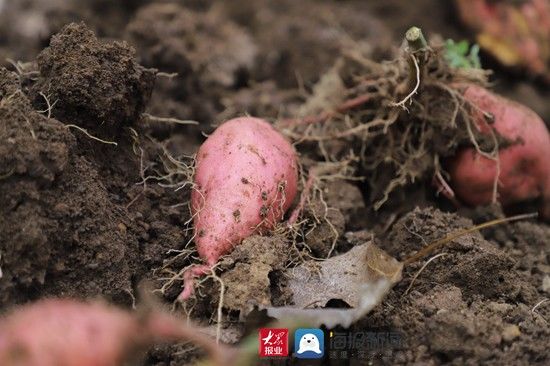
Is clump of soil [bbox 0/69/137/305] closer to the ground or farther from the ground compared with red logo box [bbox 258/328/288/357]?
farther from the ground

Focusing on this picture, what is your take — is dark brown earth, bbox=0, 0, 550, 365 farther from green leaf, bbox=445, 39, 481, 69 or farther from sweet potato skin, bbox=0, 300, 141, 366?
green leaf, bbox=445, 39, 481, 69

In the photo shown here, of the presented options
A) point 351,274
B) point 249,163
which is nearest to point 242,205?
point 249,163

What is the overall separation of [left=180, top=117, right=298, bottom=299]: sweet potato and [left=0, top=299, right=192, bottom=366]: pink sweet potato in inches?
12.7

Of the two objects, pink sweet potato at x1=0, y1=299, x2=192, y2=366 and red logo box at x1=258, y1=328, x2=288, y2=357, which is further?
red logo box at x1=258, y1=328, x2=288, y2=357

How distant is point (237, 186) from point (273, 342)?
16.6 inches

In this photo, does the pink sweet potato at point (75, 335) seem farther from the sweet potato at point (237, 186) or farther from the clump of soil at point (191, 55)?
the clump of soil at point (191, 55)

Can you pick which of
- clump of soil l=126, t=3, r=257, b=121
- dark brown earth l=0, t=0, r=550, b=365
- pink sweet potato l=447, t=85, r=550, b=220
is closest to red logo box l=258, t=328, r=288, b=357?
dark brown earth l=0, t=0, r=550, b=365

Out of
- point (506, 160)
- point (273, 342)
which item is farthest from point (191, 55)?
point (273, 342)

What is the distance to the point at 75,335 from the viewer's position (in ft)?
3.73

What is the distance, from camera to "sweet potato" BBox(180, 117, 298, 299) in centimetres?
160

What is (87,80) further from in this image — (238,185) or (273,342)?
(273,342)

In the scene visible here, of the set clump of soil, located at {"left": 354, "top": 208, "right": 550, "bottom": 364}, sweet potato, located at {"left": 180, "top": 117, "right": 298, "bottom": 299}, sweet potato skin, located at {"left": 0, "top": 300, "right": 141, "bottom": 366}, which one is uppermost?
sweet potato, located at {"left": 180, "top": 117, "right": 298, "bottom": 299}

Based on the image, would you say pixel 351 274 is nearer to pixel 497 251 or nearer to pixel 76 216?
pixel 497 251

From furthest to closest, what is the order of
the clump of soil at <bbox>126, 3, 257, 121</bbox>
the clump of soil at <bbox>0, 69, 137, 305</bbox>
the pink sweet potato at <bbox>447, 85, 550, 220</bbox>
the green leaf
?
1. the clump of soil at <bbox>126, 3, 257, 121</bbox>
2. the green leaf
3. the pink sweet potato at <bbox>447, 85, 550, 220</bbox>
4. the clump of soil at <bbox>0, 69, 137, 305</bbox>
